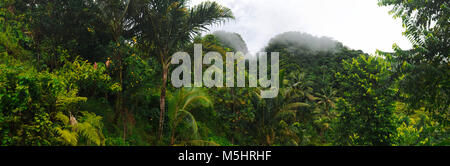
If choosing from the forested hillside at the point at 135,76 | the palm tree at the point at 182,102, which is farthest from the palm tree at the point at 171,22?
the palm tree at the point at 182,102

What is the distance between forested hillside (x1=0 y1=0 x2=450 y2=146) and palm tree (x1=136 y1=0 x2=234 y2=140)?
26 mm

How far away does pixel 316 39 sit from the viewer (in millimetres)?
47906

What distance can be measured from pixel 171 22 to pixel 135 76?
1709 mm

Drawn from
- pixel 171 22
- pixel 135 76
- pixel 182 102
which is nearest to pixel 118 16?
pixel 171 22

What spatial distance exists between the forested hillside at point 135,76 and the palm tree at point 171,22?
0.03m

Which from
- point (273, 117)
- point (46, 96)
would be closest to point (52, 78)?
point (46, 96)

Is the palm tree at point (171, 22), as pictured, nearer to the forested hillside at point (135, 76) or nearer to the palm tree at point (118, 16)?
the forested hillside at point (135, 76)

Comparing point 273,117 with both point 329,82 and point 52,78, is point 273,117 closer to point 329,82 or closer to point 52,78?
point 52,78

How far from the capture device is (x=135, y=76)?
602 cm

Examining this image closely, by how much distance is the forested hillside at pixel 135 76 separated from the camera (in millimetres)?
3291

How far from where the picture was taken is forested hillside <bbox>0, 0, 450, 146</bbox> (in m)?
3.29

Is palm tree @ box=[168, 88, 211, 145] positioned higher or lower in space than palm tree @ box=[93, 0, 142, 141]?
lower

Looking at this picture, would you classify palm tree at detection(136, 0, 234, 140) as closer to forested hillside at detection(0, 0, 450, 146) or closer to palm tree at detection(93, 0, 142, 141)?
forested hillside at detection(0, 0, 450, 146)

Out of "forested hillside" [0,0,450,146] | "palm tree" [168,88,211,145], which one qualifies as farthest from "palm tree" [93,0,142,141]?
"palm tree" [168,88,211,145]
